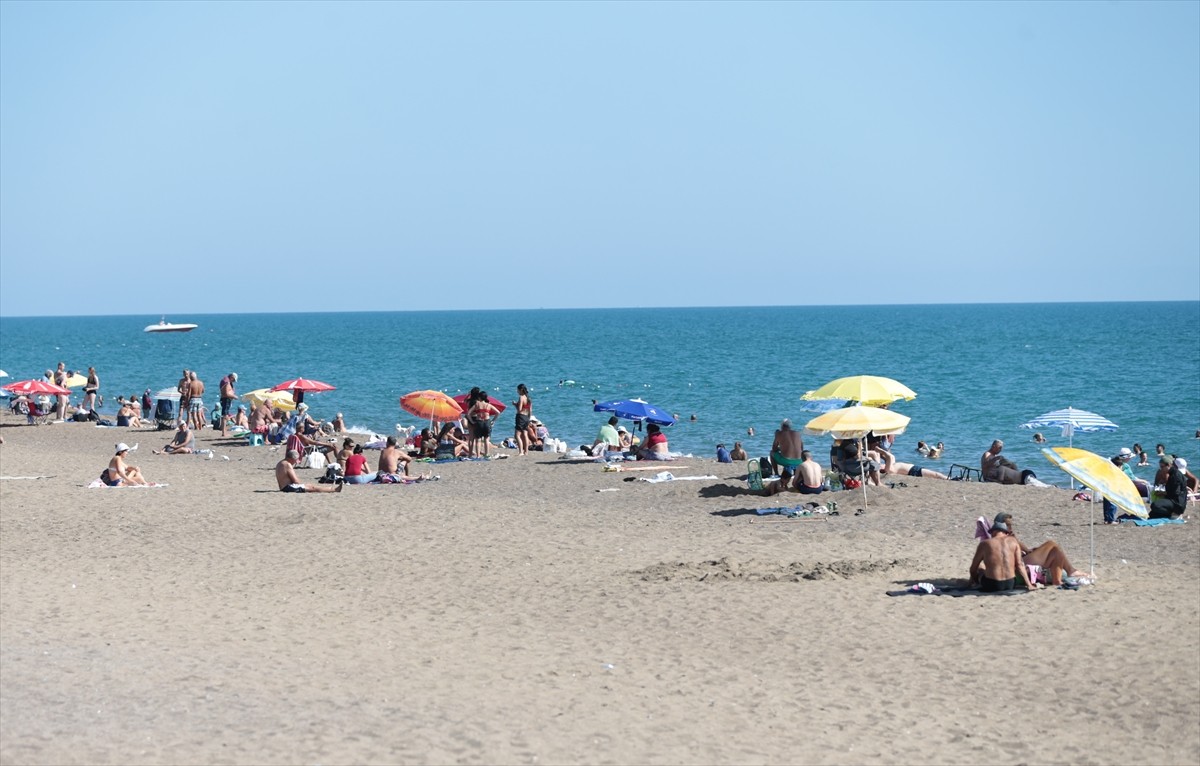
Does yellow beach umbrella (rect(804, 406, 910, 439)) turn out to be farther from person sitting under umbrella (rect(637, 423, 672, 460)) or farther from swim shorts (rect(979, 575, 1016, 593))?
person sitting under umbrella (rect(637, 423, 672, 460))

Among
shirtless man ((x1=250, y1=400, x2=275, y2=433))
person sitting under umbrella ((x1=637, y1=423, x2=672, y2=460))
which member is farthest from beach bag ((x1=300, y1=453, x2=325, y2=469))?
person sitting under umbrella ((x1=637, y1=423, x2=672, y2=460))

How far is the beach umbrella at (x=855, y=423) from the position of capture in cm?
1778

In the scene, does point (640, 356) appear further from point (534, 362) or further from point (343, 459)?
point (343, 459)

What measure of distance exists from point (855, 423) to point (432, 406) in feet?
32.5

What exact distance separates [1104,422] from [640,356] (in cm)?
6882

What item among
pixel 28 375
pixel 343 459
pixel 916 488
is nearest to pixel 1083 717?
pixel 916 488

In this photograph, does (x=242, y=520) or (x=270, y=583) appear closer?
(x=270, y=583)

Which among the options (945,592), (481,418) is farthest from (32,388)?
(945,592)

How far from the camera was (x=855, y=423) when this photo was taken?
1784 centimetres

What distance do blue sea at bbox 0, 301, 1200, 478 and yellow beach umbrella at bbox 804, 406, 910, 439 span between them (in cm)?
1044

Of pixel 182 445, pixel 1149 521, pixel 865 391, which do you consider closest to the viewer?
pixel 1149 521

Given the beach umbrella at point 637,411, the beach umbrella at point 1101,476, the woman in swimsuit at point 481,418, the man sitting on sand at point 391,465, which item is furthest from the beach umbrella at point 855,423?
the woman in swimsuit at point 481,418

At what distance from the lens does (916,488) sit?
19.6 meters

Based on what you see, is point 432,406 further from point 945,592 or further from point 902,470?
point 945,592
